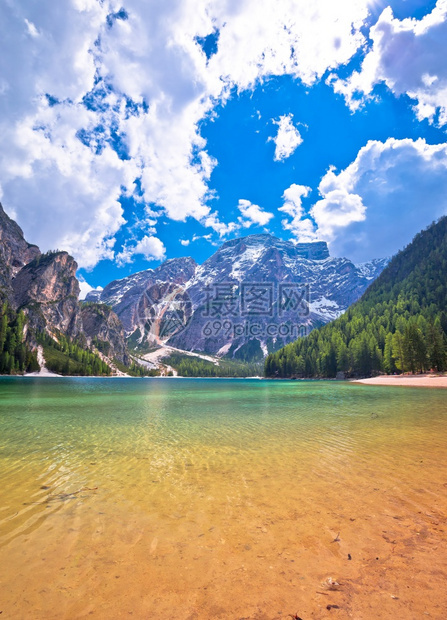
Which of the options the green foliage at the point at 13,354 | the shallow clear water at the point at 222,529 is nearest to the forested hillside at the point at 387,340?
the shallow clear water at the point at 222,529

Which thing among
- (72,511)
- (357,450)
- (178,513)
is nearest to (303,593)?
(178,513)

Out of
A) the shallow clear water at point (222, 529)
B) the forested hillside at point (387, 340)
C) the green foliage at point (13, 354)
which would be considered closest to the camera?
the shallow clear water at point (222, 529)

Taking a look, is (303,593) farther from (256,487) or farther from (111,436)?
(111,436)

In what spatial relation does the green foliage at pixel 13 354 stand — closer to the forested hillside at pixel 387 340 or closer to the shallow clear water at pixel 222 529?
the forested hillside at pixel 387 340

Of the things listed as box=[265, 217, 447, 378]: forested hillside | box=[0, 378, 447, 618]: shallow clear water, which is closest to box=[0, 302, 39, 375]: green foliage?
box=[265, 217, 447, 378]: forested hillside

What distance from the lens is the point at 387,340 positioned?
395 feet

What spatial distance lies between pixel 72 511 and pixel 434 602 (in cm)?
898

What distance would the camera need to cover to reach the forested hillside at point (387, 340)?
96688 millimetres

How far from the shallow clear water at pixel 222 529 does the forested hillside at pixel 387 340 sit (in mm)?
94186

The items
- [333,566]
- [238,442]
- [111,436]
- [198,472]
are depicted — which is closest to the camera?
[333,566]

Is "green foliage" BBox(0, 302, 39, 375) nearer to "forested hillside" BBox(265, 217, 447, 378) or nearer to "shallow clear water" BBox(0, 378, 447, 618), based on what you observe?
"forested hillside" BBox(265, 217, 447, 378)

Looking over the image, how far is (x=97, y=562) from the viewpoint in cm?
640

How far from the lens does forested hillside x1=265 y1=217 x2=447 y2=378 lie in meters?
96.7

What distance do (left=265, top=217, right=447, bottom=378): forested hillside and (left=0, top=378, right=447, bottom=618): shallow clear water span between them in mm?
94186
